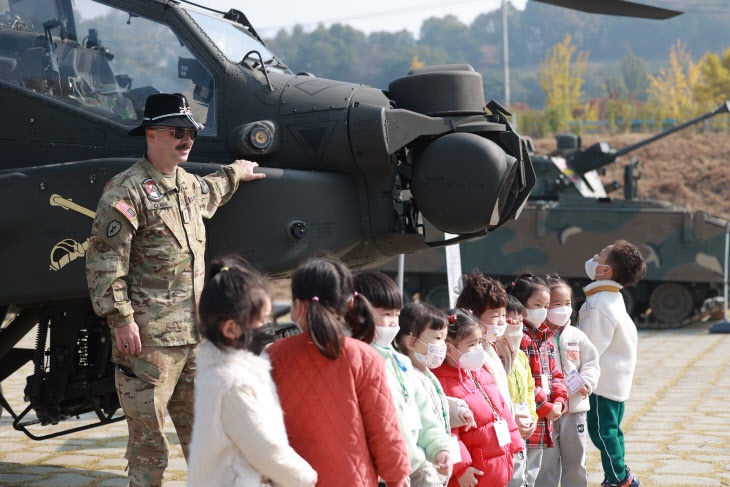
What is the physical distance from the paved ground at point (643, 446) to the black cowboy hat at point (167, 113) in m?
2.21

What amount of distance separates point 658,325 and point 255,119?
11.9 metres

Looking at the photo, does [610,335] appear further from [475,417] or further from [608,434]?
[475,417]

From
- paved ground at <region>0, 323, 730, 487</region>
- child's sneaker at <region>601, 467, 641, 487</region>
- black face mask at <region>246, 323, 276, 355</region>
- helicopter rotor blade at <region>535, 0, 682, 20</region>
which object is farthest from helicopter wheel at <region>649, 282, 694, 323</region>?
black face mask at <region>246, 323, 276, 355</region>

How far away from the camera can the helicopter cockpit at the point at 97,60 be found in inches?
198

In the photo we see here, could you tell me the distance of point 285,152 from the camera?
5043mm

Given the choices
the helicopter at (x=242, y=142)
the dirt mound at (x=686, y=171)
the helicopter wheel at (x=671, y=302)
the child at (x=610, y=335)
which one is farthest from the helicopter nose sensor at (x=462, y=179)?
the dirt mound at (x=686, y=171)

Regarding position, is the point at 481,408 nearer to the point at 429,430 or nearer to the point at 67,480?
the point at 429,430

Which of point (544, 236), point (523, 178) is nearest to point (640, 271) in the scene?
point (523, 178)

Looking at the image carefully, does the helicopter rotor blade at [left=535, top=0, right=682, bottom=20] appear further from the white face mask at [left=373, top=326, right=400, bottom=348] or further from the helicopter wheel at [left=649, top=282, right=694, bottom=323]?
the helicopter wheel at [left=649, top=282, right=694, bottom=323]

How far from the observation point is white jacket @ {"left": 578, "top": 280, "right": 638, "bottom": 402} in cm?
545

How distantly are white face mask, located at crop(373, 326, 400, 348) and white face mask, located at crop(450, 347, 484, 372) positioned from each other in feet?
2.35

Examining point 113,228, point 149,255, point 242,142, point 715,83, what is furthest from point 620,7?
point 715,83

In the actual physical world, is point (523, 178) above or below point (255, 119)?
below

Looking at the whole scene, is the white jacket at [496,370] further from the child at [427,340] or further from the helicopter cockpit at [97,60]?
the helicopter cockpit at [97,60]
